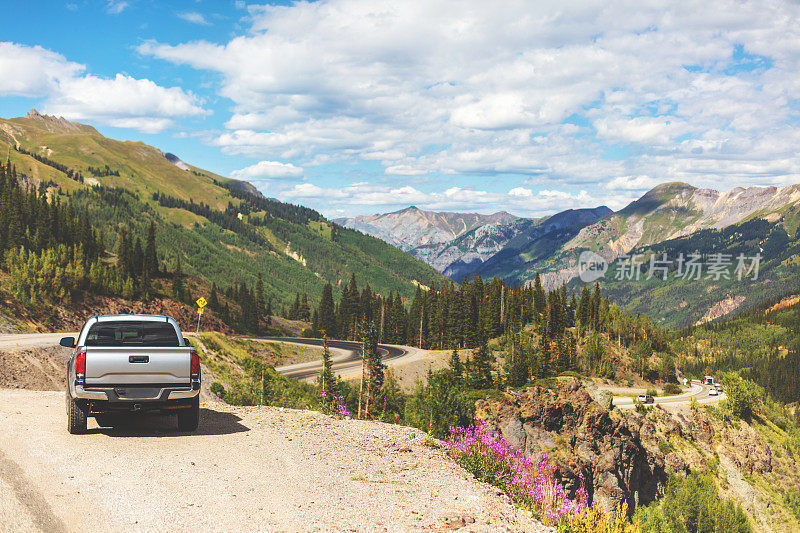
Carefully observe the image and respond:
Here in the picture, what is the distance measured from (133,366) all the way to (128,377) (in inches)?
11.4

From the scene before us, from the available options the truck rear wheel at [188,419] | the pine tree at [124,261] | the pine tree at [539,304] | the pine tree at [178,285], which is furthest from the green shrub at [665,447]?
the pine tree at [124,261]

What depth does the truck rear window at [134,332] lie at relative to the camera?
44.3 ft

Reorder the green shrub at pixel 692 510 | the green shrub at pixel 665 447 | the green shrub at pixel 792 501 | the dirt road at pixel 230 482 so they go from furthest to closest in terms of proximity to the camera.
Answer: the green shrub at pixel 792 501 → the green shrub at pixel 665 447 → the green shrub at pixel 692 510 → the dirt road at pixel 230 482

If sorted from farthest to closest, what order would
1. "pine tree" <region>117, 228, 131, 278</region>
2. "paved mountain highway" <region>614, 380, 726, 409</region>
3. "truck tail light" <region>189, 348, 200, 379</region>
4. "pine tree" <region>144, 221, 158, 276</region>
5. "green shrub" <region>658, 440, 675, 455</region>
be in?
"pine tree" <region>144, 221, 158, 276</region> < "pine tree" <region>117, 228, 131, 278</region> < "paved mountain highway" <region>614, 380, 726, 409</region> < "green shrub" <region>658, 440, 675, 455</region> < "truck tail light" <region>189, 348, 200, 379</region>

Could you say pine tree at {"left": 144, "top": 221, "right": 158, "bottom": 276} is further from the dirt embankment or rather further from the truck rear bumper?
the truck rear bumper

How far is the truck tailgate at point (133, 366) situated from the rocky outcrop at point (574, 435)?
1289 inches

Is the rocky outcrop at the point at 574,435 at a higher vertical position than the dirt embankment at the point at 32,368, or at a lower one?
lower

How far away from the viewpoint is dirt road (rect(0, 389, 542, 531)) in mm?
8117

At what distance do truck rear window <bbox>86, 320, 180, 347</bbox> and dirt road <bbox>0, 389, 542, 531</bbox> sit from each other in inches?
98.8

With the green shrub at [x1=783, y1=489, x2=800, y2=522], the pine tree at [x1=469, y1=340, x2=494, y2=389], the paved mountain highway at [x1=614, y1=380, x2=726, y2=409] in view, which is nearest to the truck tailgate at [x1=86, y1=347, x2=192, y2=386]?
the pine tree at [x1=469, y1=340, x2=494, y2=389]

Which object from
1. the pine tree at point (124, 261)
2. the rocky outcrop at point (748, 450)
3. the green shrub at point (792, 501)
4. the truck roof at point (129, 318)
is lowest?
the green shrub at point (792, 501)

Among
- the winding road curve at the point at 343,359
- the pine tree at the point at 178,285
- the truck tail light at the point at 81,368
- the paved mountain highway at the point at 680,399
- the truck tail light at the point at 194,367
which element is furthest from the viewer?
the pine tree at the point at 178,285

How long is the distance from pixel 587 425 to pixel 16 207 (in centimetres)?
10688

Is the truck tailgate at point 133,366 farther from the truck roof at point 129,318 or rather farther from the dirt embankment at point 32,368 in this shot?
the dirt embankment at point 32,368
